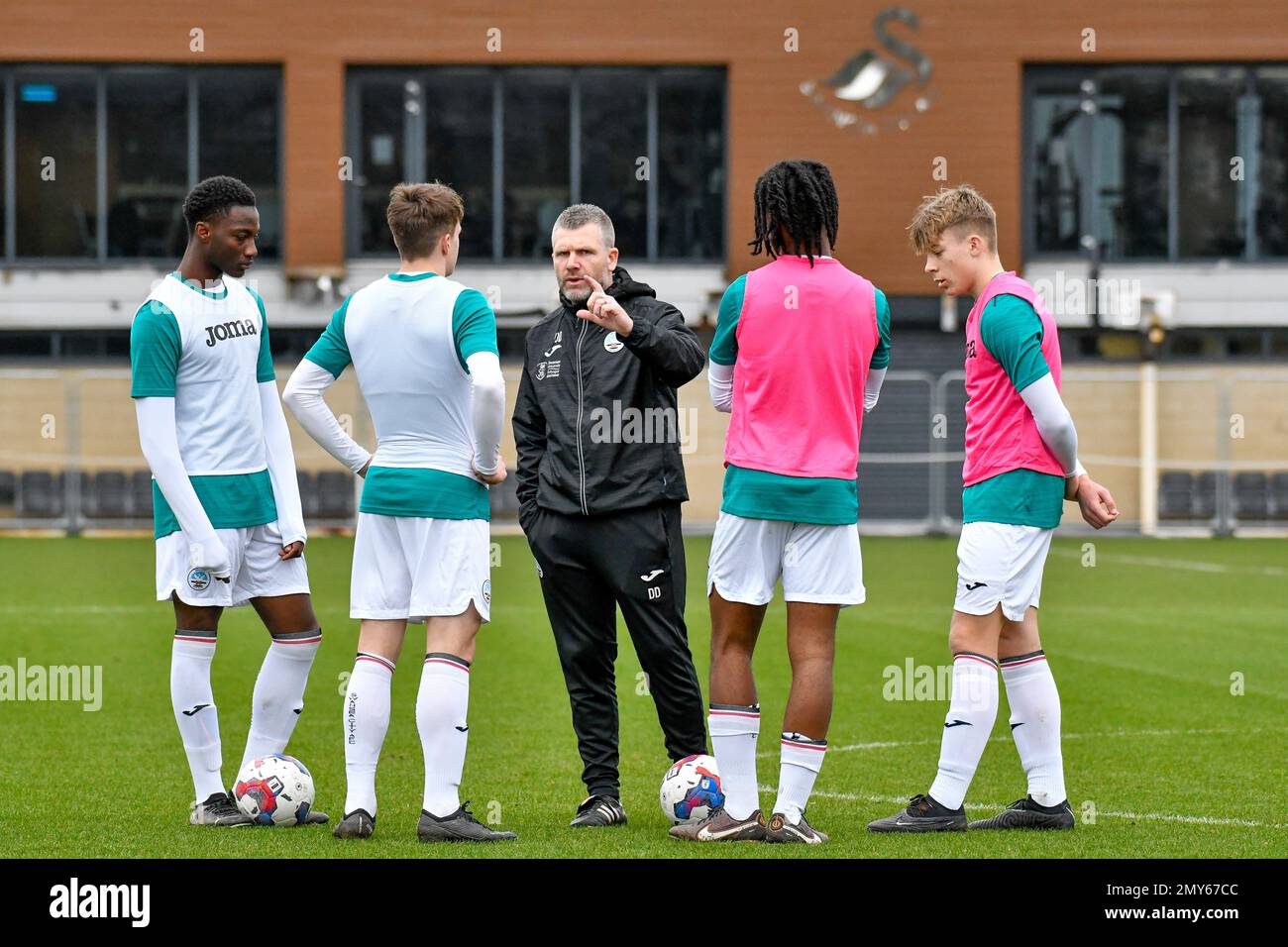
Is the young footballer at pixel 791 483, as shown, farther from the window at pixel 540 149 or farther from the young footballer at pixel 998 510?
the window at pixel 540 149

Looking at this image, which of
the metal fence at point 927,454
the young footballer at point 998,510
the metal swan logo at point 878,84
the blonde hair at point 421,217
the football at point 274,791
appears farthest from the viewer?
the metal swan logo at point 878,84

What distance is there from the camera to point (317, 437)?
637 cm

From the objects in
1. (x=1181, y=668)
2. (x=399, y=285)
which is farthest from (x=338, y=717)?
(x=1181, y=668)

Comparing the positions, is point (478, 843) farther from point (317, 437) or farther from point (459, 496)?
point (317, 437)

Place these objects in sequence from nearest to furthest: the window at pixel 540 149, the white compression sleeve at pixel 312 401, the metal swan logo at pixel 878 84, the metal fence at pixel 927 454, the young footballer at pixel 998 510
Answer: the young footballer at pixel 998 510
the white compression sleeve at pixel 312 401
the metal fence at pixel 927 454
the metal swan logo at pixel 878 84
the window at pixel 540 149

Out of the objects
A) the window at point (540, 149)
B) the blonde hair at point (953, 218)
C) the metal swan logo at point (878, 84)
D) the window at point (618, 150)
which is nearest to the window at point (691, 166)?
the window at point (540, 149)

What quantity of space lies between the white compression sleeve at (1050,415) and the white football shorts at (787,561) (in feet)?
2.40

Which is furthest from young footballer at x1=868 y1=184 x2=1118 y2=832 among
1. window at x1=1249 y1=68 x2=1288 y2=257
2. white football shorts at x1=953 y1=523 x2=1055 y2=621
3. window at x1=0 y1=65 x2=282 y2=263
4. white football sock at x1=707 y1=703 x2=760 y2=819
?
window at x1=1249 y1=68 x2=1288 y2=257

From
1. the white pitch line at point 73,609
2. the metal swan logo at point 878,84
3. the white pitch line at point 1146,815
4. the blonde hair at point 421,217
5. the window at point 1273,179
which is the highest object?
the metal swan logo at point 878,84

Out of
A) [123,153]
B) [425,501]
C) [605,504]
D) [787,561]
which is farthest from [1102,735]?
[123,153]

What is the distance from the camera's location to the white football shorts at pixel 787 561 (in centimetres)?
591

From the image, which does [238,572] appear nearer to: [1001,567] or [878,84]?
[1001,567]

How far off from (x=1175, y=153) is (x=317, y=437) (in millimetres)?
26108

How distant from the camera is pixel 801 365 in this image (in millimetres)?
5891
